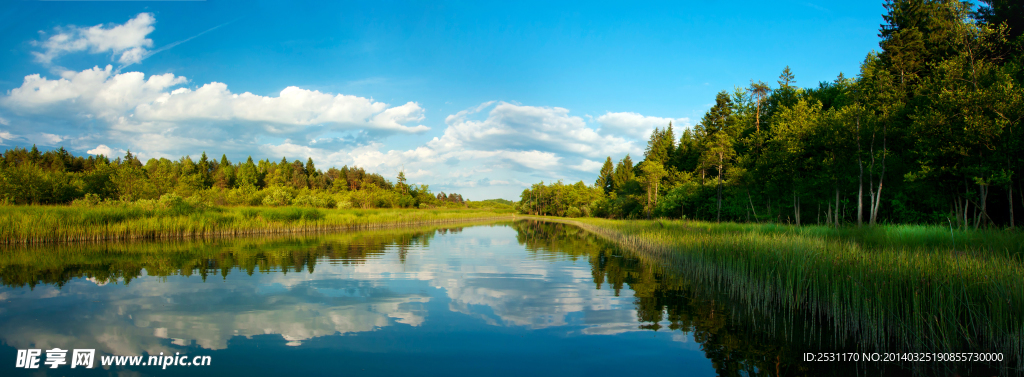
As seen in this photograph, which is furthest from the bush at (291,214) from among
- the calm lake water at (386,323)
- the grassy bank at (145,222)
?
the calm lake water at (386,323)

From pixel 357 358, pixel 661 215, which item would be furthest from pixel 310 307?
pixel 661 215

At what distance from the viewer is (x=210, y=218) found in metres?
26.8

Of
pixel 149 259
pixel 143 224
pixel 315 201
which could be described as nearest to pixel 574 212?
pixel 315 201

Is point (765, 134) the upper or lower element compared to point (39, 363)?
upper

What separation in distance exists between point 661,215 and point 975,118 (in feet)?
106

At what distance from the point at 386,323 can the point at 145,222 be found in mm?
23530

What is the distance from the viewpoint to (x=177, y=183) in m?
49.4

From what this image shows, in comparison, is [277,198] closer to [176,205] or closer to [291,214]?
[291,214]

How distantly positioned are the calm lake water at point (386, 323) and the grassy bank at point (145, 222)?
752 centimetres

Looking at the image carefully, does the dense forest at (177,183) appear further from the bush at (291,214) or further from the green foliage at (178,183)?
the bush at (291,214)

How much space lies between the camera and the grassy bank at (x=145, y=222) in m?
18.7

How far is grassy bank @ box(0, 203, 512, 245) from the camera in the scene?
18.7 meters

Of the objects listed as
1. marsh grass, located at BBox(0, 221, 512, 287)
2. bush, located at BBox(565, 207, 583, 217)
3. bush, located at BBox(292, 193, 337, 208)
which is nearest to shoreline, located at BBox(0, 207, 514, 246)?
marsh grass, located at BBox(0, 221, 512, 287)

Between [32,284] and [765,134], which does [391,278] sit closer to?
[32,284]
